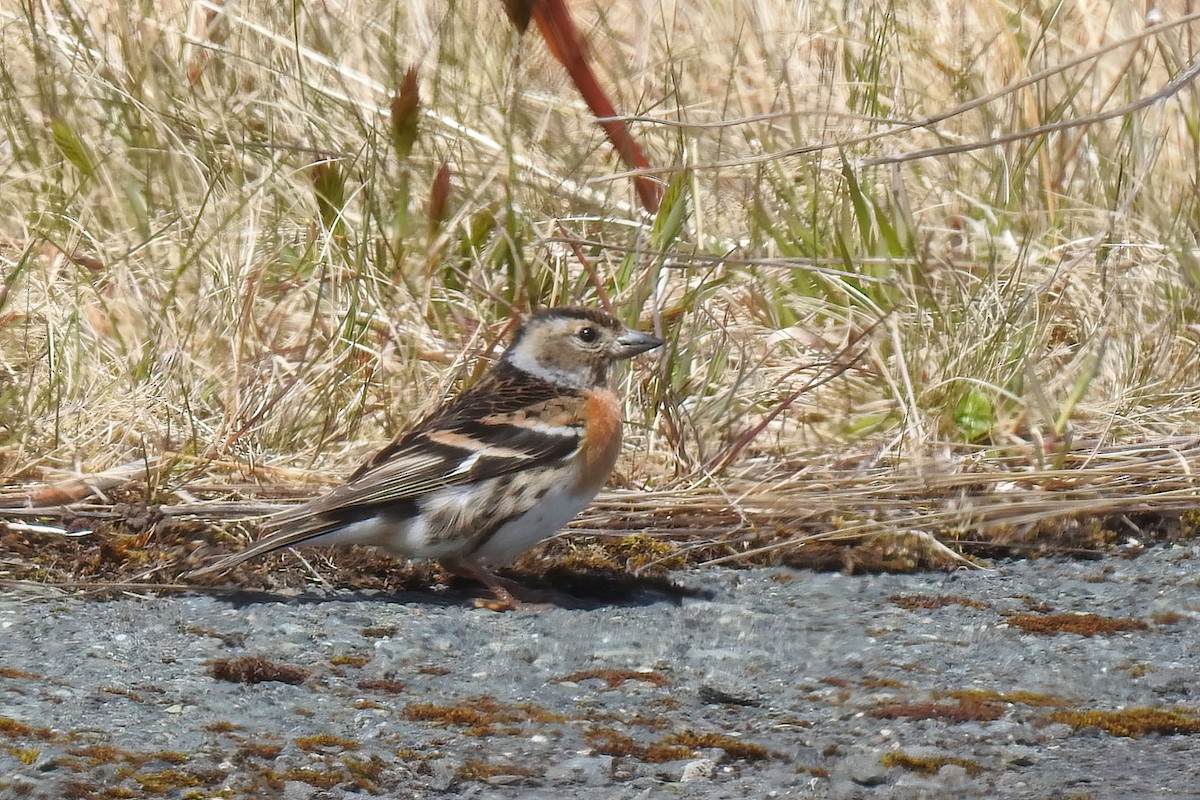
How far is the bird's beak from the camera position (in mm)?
4879

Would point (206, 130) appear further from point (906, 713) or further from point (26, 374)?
point (906, 713)

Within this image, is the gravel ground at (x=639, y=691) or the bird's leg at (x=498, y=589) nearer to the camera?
the gravel ground at (x=639, y=691)

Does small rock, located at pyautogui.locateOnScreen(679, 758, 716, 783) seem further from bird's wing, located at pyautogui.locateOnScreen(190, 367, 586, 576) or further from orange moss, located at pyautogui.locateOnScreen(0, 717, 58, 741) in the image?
bird's wing, located at pyautogui.locateOnScreen(190, 367, 586, 576)

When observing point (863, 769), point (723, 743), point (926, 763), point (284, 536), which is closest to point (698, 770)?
point (723, 743)

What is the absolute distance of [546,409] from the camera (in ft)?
14.9

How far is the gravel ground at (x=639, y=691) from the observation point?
2713 mm

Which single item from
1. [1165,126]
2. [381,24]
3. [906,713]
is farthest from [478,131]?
[906,713]

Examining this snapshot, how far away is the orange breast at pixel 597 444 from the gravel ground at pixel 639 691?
36 centimetres

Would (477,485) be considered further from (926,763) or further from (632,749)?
(926,763)

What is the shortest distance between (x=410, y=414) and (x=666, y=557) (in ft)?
3.95

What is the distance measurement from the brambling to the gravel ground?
199 millimetres

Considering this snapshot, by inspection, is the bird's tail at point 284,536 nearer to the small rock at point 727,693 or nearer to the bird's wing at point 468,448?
the bird's wing at point 468,448

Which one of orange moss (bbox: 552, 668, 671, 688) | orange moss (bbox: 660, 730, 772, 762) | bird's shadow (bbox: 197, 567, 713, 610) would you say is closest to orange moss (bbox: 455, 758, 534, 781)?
orange moss (bbox: 660, 730, 772, 762)

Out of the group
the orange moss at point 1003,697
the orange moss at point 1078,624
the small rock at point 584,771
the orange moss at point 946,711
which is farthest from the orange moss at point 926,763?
the orange moss at point 1078,624
